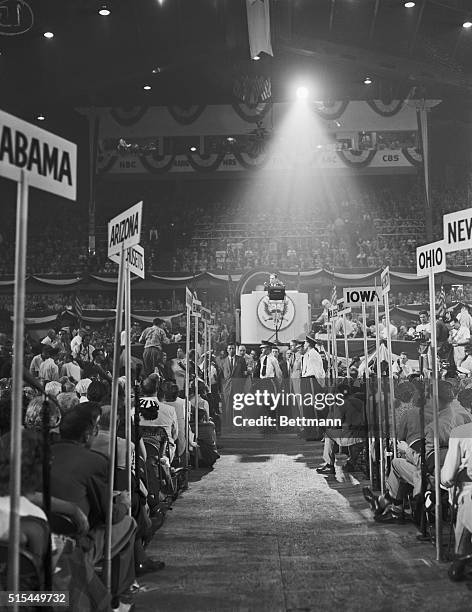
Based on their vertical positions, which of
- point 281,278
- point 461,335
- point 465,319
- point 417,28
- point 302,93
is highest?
point 417,28

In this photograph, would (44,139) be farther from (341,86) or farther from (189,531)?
(341,86)

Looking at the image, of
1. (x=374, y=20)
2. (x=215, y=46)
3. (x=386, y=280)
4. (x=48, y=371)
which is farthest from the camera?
(x=215, y=46)

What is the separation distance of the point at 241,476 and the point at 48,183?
567cm

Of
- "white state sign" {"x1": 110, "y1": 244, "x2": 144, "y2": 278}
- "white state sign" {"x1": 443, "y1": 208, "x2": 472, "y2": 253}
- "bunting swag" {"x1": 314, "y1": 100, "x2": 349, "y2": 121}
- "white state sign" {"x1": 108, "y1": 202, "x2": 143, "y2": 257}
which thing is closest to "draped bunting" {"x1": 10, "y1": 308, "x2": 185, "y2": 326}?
"bunting swag" {"x1": 314, "y1": 100, "x2": 349, "y2": 121}

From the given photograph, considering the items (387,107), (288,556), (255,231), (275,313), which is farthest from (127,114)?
(288,556)

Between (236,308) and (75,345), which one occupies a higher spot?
(236,308)

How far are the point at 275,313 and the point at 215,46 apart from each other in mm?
8310

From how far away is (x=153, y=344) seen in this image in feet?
43.8

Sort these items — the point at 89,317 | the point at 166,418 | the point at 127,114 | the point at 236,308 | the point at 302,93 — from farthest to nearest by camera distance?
the point at 127,114 < the point at 302,93 < the point at 89,317 < the point at 236,308 < the point at 166,418

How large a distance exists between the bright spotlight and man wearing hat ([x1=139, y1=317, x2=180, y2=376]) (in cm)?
981

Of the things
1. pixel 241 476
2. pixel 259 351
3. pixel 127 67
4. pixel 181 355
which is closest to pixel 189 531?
pixel 241 476

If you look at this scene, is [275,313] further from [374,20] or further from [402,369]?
[374,20]

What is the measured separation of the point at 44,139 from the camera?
2.64 metres

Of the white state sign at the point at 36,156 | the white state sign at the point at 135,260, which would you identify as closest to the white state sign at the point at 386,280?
the white state sign at the point at 135,260
